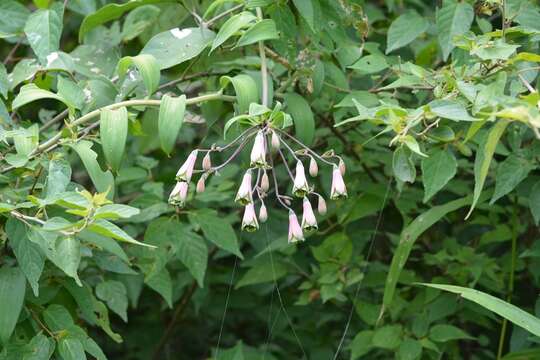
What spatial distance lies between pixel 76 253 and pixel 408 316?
3.41ft

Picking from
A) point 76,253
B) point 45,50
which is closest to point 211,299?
point 45,50

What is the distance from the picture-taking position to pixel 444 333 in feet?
6.77

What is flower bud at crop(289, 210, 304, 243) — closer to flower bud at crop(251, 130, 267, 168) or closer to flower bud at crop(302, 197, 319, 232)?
flower bud at crop(302, 197, 319, 232)

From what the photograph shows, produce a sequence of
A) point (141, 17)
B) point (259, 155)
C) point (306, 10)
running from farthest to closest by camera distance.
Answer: point (141, 17) → point (306, 10) → point (259, 155)

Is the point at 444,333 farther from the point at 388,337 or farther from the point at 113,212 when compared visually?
the point at 113,212

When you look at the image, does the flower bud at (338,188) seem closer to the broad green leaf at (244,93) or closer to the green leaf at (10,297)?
the broad green leaf at (244,93)

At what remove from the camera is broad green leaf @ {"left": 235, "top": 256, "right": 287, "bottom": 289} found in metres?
2.38

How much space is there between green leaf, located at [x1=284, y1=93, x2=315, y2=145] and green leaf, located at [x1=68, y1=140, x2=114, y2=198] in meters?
0.42

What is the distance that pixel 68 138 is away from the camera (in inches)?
63.9

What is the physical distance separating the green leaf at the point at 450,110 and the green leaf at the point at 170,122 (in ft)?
1.38

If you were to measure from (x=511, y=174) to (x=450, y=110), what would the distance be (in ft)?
1.33

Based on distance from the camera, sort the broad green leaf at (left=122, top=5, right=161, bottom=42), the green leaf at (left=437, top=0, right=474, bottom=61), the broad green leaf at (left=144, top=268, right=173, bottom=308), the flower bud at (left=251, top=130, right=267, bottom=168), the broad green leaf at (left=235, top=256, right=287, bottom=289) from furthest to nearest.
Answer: the broad green leaf at (left=235, top=256, right=287, bottom=289) → the broad green leaf at (left=122, top=5, right=161, bottom=42) → the broad green leaf at (left=144, top=268, right=173, bottom=308) → the green leaf at (left=437, top=0, right=474, bottom=61) → the flower bud at (left=251, top=130, right=267, bottom=168)

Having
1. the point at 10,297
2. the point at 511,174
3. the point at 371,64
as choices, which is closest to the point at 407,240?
the point at 511,174

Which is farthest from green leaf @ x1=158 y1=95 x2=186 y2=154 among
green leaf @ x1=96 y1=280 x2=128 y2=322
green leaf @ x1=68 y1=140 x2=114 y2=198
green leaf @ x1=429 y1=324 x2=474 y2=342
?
green leaf @ x1=429 y1=324 x2=474 y2=342
